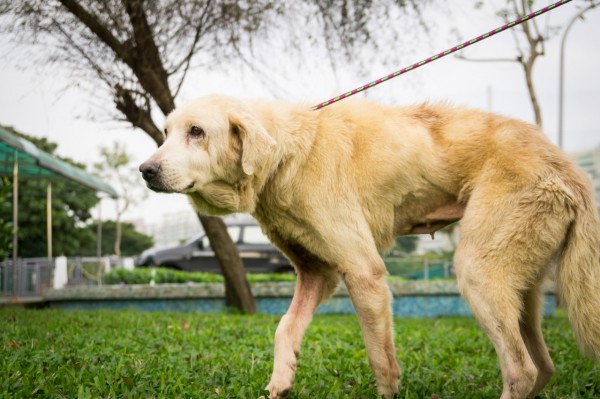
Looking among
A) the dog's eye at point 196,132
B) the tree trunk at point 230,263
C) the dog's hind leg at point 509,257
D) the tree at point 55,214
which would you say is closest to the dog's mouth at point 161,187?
the dog's eye at point 196,132

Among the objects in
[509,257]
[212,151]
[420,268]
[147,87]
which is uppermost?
[147,87]

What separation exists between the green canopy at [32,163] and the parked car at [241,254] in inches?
131

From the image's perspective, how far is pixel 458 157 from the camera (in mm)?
3529

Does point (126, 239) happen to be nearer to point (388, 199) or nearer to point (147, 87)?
point (147, 87)

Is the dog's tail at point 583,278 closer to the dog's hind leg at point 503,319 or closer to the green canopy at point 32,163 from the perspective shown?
the dog's hind leg at point 503,319

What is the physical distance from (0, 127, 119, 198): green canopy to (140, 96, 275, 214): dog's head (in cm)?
751

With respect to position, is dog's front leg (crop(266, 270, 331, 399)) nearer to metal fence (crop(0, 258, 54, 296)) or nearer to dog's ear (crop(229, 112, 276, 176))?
dog's ear (crop(229, 112, 276, 176))

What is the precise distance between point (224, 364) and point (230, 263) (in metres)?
5.39

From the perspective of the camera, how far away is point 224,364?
4.57 metres

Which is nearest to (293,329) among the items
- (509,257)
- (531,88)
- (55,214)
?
(509,257)

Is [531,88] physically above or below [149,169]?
above

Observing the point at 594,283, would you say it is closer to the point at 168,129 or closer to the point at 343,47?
the point at 168,129

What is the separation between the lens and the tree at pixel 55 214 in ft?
111

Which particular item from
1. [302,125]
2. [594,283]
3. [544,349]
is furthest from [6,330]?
[594,283]
